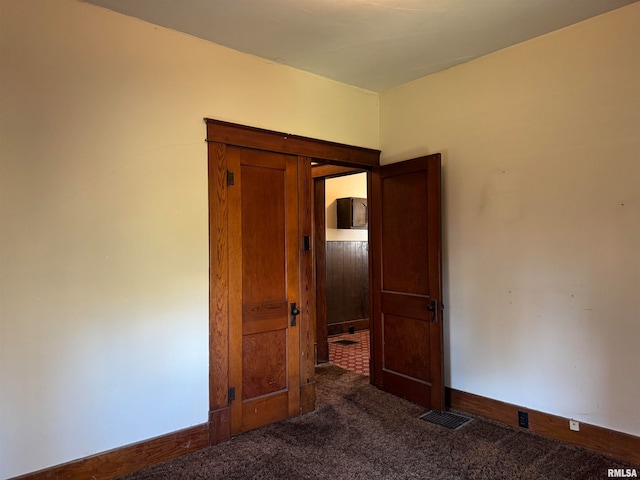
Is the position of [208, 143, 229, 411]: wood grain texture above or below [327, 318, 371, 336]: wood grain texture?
above

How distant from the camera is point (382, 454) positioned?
271 cm

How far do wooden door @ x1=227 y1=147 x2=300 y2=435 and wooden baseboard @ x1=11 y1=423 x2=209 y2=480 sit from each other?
31cm

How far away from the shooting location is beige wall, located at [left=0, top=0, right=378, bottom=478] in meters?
2.25

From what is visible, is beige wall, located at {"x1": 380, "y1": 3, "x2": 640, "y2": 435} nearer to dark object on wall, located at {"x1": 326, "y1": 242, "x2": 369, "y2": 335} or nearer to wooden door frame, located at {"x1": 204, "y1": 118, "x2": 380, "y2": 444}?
wooden door frame, located at {"x1": 204, "y1": 118, "x2": 380, "y2": 444}

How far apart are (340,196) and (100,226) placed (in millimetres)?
4681

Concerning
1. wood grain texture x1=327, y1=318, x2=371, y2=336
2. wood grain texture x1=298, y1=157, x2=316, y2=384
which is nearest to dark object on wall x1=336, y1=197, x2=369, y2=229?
wood grain texture x1=327, y1=318, x2=371, y2=336

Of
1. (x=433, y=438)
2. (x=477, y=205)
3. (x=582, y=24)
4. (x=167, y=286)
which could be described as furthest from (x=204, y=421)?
(x=582, y=24)

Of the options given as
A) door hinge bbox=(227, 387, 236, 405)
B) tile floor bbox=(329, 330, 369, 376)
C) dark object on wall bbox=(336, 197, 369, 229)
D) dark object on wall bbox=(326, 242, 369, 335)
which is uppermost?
dark object on wall bbox=(336, 197, 369, 229)

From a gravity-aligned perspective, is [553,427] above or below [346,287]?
below

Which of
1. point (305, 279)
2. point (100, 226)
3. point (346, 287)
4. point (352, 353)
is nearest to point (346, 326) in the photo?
point (346, 287)

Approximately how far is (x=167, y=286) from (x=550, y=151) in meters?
2.85

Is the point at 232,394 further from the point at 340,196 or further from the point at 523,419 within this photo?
the point at 340,196

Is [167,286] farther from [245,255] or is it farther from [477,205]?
[477,205]

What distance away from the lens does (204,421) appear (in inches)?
114
